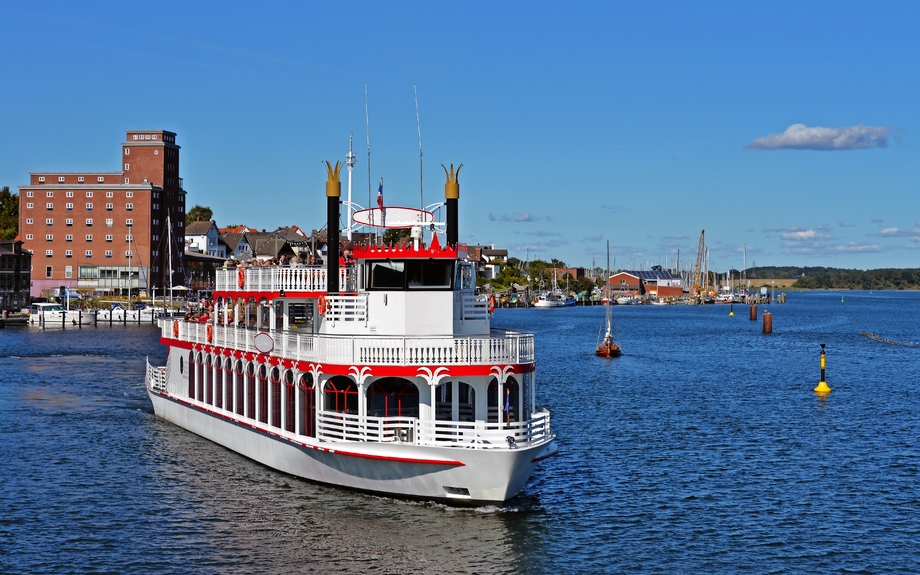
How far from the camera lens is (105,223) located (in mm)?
166375

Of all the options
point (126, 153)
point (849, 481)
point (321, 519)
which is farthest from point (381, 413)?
point (126, 153)

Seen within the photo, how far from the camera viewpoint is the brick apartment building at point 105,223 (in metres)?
166

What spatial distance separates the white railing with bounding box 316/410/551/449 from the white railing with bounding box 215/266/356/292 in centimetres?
499

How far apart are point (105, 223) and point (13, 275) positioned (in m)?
24.8

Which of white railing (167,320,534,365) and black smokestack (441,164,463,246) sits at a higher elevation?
black smokestack (441,164,463,246)

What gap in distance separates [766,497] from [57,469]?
23.9 meters

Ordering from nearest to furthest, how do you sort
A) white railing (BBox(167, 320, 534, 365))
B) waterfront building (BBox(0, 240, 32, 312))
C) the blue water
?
the blue water → white railing (BBox(167, 320, 534, 365)) → waterfront building (BBox(0, 240, 32, 312))

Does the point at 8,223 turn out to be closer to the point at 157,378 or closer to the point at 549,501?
the point at 157,378

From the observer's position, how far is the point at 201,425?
Result: 4144cm

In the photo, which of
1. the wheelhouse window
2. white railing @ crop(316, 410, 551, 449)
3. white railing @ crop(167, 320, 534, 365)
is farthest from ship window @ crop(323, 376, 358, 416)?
the wheelhouse window

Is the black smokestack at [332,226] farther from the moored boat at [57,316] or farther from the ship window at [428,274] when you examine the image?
the moored boat at [57,316]

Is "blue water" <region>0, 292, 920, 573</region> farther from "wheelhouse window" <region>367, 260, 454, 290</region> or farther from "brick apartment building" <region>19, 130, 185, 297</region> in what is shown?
"brick apartment building" <region>19, 130, 185, 297</region>

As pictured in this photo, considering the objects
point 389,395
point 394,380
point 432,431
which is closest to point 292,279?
point 394,380

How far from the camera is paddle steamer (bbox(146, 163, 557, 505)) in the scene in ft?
93.7
